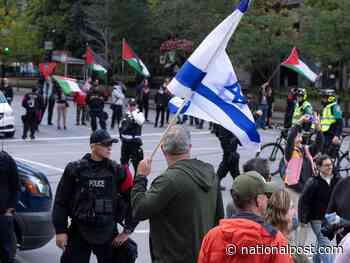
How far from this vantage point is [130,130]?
14.3 metres

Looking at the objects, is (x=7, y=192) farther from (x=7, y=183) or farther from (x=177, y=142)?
(x=177, y=142)

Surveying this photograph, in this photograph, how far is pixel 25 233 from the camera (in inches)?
314

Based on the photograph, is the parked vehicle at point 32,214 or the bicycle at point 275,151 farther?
the bicycle at point 275,151

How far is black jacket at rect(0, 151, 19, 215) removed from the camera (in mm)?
7008

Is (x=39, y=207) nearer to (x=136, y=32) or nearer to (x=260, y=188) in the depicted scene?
(x=260, y=188)

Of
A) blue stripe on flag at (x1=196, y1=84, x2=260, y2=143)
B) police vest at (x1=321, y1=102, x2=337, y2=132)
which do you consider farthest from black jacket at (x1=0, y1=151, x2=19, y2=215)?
police vest at (x1=321, y1=102, x2=337, y2=132)

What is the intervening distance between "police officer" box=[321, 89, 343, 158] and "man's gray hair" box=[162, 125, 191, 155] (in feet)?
35.0

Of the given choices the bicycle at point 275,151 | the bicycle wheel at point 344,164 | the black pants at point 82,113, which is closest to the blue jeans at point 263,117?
the black pants at point 82,113

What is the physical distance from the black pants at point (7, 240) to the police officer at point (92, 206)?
1.13m

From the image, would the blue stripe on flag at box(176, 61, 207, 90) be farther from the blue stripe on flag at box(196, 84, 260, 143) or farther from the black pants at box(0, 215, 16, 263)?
the black pants at box(0, 215, 16, 263)

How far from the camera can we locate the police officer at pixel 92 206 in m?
6.06

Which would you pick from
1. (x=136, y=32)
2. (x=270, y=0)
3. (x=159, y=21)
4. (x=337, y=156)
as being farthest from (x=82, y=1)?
(x=337, y=156)

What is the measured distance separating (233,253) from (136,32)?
44636mm

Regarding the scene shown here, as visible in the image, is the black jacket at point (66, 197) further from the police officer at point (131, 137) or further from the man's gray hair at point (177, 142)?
the police officer at point (131, 137)
